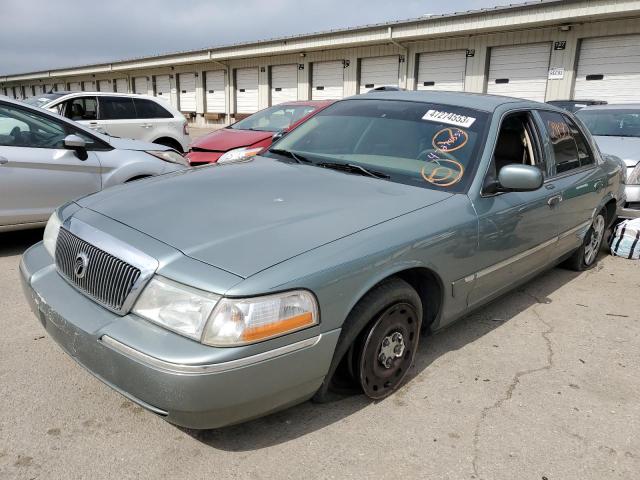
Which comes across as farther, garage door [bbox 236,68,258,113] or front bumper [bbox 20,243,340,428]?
garage door [bbox 236,68,258,113]

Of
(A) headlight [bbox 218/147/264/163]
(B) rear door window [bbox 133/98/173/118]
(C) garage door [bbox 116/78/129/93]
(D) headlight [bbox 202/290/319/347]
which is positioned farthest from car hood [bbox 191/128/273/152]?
(C) garage door [bbox 116/78/129/93]

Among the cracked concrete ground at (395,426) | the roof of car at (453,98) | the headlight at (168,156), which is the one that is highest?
the roof of car at (453,98)

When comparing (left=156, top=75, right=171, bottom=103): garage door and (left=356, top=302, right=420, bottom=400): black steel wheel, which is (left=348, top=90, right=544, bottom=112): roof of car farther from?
(left=156, top=75, right=171, bottom=103): garage door

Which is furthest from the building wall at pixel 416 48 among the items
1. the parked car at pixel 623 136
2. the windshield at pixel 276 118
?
the windshield at pixel 276 118

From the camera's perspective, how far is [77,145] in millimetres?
4832

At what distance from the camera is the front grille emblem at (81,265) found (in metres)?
2.34

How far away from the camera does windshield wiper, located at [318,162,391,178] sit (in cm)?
312

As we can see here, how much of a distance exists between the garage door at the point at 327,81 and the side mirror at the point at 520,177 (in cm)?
1860

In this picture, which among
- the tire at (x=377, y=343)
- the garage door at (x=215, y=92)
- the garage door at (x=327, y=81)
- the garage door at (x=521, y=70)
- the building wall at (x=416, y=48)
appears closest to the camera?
the tire at (x=377, y=343)

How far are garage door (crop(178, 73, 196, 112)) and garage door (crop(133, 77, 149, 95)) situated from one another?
507 centimetres

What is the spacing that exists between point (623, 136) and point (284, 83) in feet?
58.9

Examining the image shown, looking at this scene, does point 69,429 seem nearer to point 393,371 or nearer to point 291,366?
point 291,366

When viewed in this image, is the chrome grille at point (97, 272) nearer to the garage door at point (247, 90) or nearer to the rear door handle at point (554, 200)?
the rear door handle at point (554, 200)

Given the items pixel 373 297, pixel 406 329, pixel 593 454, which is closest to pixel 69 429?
pixel 373 297
